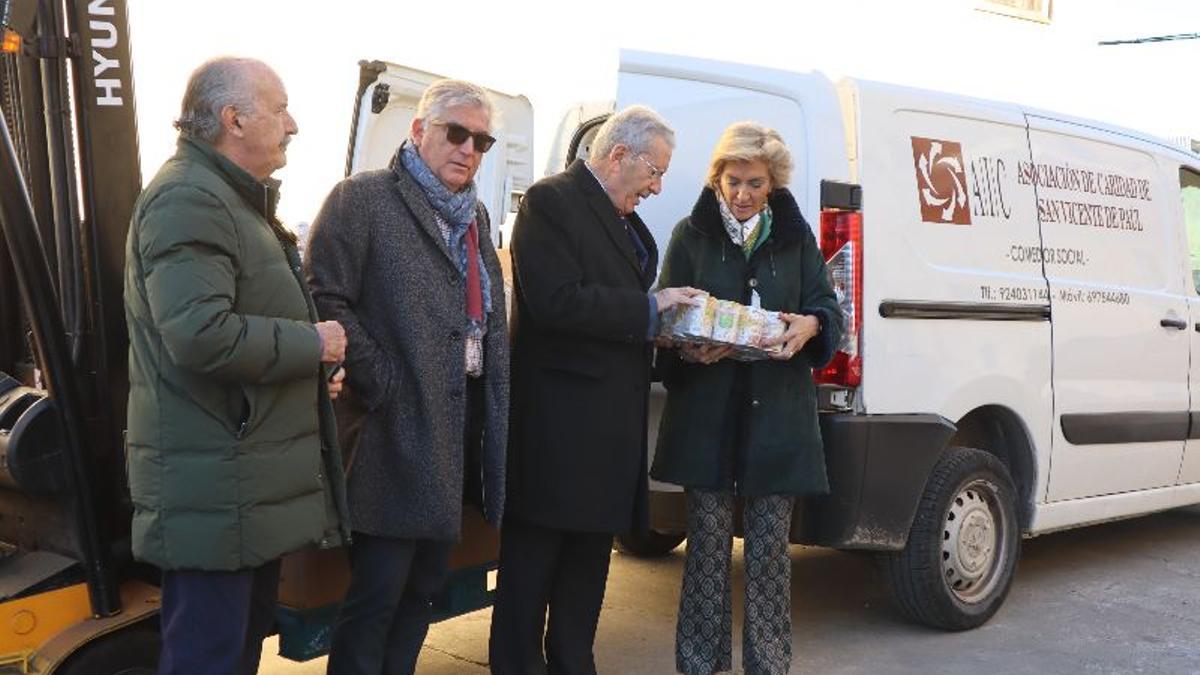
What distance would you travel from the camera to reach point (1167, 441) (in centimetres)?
552

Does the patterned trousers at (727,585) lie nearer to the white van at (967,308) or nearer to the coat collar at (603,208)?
the white van at (967,308)

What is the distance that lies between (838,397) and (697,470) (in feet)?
2.18

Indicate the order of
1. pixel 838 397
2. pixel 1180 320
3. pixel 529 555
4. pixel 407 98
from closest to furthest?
1. pixel 529 555
2. pixel 838 397
3. pixel 1180 320
4. pixel 407 98

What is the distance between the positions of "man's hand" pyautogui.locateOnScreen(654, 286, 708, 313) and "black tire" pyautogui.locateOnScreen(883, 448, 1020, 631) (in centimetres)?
143

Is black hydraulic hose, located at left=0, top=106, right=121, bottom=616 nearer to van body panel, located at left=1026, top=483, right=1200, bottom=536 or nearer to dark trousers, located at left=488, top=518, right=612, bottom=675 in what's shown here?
dark trousers, located at left=488, top=518, right=612, bottom=675

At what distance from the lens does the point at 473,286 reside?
126 inches

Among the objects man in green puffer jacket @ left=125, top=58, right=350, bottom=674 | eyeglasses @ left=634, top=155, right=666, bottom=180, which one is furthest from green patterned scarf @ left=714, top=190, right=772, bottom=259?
man in green puffer jacket @ left=125, top=58, right=350, bottom=674

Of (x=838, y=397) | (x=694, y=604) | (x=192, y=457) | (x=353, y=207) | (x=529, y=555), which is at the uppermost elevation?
(x=353, y=207)

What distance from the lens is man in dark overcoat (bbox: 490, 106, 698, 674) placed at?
334cm

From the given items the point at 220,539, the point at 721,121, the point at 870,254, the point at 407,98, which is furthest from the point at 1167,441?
the point at 220,539

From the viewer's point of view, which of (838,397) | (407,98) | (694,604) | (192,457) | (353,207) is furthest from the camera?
(407,98)

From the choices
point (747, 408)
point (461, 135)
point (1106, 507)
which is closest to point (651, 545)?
point (1106, 507)

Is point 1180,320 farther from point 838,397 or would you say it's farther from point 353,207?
point 353,207

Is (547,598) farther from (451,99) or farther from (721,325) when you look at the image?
(451,99)
